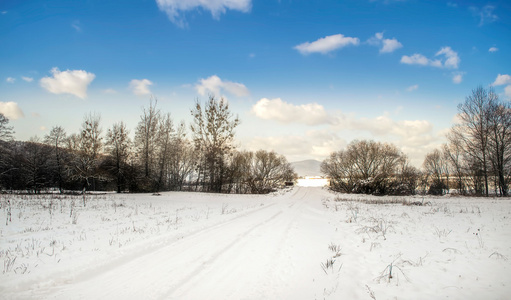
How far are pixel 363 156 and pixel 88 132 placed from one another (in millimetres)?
44888

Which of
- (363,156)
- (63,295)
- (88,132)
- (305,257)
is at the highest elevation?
(88,132)

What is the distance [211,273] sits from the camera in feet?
14.6

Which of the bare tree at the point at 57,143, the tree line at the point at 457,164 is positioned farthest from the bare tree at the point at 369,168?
the bare tree at the point at 57,143

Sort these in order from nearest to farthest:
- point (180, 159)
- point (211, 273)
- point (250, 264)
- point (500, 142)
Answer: point (211, 273) < point (250, 264) < point (500, 142) < point (180, 159)

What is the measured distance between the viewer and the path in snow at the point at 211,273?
3650 millimetres

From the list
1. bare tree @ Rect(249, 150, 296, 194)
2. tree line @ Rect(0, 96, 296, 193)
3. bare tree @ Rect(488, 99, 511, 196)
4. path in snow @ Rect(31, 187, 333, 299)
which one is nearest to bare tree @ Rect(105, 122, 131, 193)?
tree line @ Rect(0, 96, 296, 193)

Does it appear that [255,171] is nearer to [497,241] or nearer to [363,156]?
[363,156]

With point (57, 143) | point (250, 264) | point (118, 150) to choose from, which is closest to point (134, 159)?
point (118, 150)

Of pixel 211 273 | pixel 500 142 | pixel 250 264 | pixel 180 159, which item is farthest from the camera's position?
pixel 180 159

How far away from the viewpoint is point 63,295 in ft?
11.5

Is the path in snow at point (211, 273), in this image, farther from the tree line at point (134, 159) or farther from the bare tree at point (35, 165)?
the bare tree at point (35, 165)

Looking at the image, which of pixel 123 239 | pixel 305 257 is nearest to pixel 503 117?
pixel 305 257

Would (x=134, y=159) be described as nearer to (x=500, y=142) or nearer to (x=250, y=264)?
(x=250, y=264)

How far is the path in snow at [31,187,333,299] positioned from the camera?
3650 millimetres
